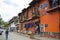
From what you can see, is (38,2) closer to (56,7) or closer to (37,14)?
(37,14)

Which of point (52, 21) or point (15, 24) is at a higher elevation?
point (15, 24)

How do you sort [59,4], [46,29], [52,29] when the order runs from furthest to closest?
[46,29]
[52,29]
[59,4]

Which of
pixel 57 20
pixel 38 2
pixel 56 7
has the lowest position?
pixel 57 20

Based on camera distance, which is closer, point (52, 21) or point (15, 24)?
point (52, 21)

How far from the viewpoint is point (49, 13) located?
28.4m

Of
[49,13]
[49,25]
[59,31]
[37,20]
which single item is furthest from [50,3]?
[37,20]

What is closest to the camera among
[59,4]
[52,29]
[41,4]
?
[59,4]

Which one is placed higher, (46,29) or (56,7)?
(56,7)

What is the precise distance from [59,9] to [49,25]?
4064mm

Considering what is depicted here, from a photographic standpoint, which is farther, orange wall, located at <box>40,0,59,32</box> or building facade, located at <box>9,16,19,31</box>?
building facade, located at <box>9,16,19,31</box>

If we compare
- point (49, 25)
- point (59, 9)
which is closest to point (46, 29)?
point (49, 25)

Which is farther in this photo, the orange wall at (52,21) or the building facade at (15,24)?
the building facade at (15,24)

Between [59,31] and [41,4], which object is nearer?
[59,31]

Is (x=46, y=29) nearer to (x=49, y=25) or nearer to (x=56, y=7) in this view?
(x=49, y=25)
